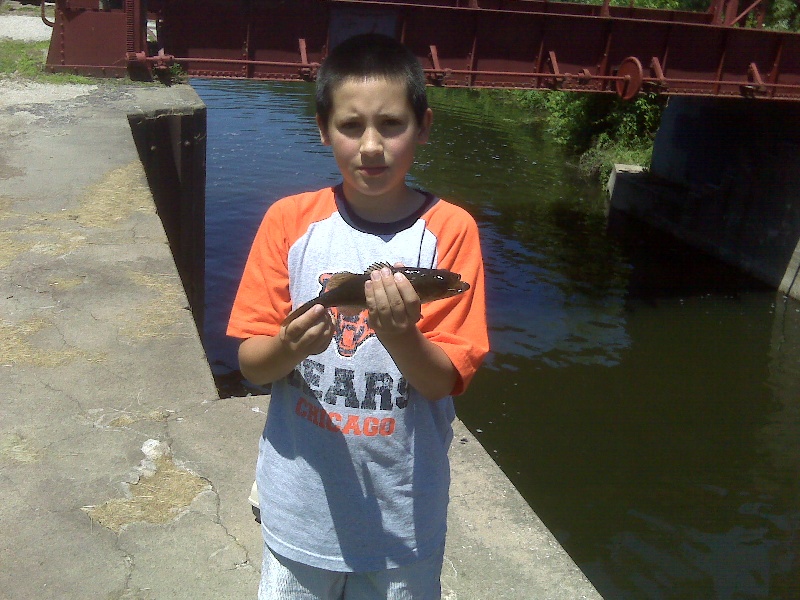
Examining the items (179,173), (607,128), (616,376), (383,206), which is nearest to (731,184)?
(616,376)

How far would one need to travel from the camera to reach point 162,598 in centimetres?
269

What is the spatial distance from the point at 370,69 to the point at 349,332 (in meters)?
0.59

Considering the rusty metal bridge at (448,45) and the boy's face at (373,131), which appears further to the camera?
the rusty metal bridge at (448,45)

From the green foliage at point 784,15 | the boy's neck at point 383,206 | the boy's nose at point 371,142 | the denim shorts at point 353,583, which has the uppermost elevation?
the green foliage at point 784,15

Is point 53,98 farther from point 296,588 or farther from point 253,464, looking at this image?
point 296,588

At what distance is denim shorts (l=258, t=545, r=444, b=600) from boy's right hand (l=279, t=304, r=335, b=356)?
552 mm

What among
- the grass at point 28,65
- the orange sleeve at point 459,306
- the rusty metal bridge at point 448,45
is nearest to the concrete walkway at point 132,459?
the orange sleeve at point 459,306

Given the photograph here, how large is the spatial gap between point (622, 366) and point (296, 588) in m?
13.2

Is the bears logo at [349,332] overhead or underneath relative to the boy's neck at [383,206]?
underneath

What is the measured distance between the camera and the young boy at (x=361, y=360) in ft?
6.17

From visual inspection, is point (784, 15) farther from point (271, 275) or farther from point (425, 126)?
point (271, 275)

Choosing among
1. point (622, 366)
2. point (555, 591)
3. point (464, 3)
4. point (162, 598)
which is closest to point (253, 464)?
point (162, 598)

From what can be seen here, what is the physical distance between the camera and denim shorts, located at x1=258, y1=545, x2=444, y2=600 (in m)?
1.94

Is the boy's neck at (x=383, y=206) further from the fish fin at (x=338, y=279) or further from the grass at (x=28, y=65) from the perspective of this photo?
the grass at (x=28, y=65)
